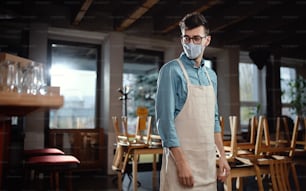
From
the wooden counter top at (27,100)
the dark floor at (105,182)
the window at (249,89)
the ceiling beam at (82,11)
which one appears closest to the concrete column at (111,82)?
the dark floor at (105,182)

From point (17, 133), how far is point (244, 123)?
4070 millimetres

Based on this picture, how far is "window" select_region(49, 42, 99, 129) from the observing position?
Result: 413 cm

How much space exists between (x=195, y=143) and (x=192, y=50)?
1.34 ft

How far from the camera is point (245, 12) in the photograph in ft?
12.4

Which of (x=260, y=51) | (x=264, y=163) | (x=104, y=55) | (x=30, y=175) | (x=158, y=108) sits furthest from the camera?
(x=260, y=51)

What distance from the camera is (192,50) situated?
1240mm

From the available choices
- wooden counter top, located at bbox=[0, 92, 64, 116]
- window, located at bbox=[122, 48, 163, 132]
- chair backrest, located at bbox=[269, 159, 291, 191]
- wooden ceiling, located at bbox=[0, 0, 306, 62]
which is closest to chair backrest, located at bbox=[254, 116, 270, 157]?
chair backrest, located at bbox=[269, 159, 291, 191]

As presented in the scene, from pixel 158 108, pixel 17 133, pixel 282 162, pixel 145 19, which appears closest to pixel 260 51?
pixel 145 19

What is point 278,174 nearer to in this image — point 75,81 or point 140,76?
point 140,76

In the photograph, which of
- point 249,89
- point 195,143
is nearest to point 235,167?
point 195,143

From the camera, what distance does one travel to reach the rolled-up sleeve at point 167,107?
112 centimetres

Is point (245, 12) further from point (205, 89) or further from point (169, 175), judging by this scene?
point (169, 175)

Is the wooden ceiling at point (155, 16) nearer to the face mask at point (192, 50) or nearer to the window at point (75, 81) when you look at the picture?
the window at point (75, 81)

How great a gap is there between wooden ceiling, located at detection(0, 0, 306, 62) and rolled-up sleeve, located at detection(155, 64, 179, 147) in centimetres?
229
